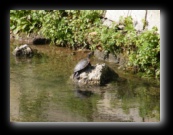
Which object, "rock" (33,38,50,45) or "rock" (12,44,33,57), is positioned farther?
"rock" (33,38,50,45)

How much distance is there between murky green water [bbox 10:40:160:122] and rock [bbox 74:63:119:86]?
20 centimetres

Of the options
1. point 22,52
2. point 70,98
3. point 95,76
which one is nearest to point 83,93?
point 70,98

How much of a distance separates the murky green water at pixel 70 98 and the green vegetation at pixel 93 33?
1.82ft

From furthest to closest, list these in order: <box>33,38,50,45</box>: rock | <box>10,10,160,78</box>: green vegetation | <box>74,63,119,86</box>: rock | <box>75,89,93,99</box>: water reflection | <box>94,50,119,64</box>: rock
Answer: <box>33,38,50,45</box>: rock
<box>94,50,119,64</box>: rock
<box>10,10,160,78</box>: green vegetation
<box>74,63,119,86</box>: rock
<box>75,89,93,99</box>: water reflection

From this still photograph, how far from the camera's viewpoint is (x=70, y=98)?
8.85 meters

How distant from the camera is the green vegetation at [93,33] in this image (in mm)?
10531

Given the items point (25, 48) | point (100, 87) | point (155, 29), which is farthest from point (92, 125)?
point (25, 48)

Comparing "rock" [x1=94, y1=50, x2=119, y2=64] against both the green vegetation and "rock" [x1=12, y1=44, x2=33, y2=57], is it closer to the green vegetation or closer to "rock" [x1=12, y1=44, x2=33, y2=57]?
the green vegetation

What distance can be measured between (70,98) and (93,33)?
3879 mm

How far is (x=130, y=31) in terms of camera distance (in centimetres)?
1154

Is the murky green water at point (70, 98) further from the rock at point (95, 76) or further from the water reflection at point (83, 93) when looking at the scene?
the rock at point (95, 76)

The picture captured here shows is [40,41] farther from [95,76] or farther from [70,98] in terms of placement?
[70,98]

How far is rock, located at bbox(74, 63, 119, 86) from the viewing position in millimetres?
9695

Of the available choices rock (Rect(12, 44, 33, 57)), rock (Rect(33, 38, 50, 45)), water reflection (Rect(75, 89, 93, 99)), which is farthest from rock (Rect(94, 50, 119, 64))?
water reflection (Rect(75, 89, 93, 99))
